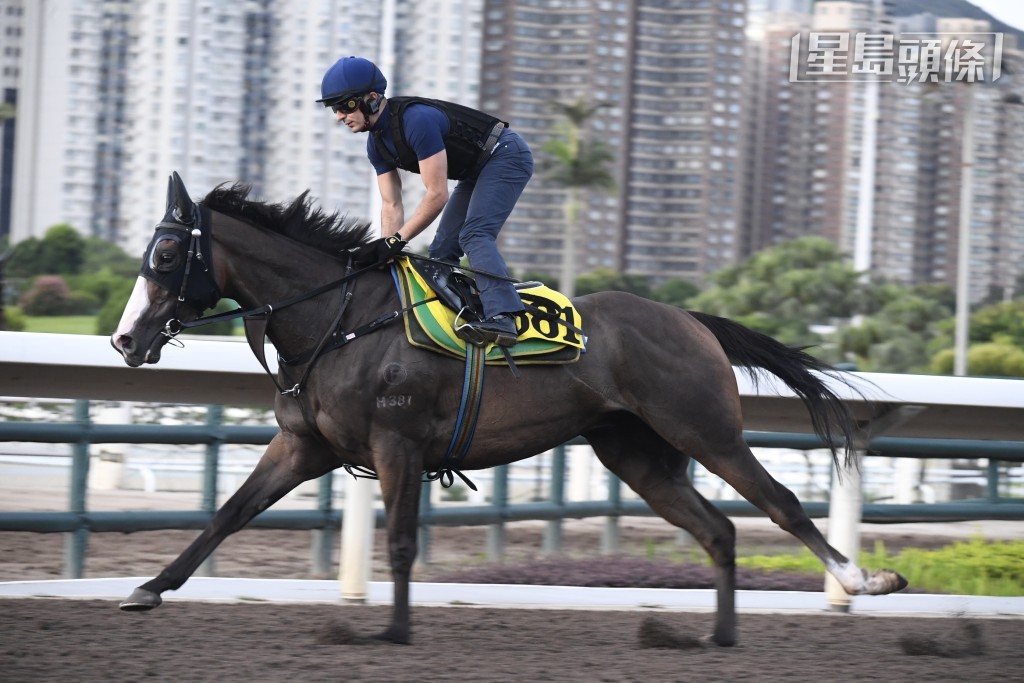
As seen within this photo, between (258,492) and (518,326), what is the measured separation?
4.10 feet

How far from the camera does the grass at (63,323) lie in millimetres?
44250

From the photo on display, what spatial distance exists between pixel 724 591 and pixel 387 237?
2.08 metres

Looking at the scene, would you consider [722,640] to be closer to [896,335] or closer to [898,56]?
[898,56]

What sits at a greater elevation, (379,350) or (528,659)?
(379,350)

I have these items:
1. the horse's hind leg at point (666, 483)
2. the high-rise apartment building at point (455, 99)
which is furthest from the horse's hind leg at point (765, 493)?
the high-rise apartment building at point (455, 99)

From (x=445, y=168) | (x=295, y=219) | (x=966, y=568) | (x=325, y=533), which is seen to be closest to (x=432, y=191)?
(x=445, y=168)

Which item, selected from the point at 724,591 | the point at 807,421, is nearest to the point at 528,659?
the point at 724,591

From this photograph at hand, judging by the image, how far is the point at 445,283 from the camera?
5.24 metres

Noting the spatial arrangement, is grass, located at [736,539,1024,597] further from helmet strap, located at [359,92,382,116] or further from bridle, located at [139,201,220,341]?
bridle, located at [139,201,220,341]

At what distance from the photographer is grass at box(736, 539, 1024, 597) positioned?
7141 mm

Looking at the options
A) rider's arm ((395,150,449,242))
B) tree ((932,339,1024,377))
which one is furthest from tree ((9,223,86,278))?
rider's arm ((395,150,449,242))

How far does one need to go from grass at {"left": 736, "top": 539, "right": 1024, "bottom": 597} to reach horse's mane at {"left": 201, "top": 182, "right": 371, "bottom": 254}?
3723mm

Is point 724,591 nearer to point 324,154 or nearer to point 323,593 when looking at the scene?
point 323,593

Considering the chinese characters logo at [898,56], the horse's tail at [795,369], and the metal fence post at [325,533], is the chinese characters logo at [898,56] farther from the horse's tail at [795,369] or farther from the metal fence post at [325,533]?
the metal fence post at [325,533]
